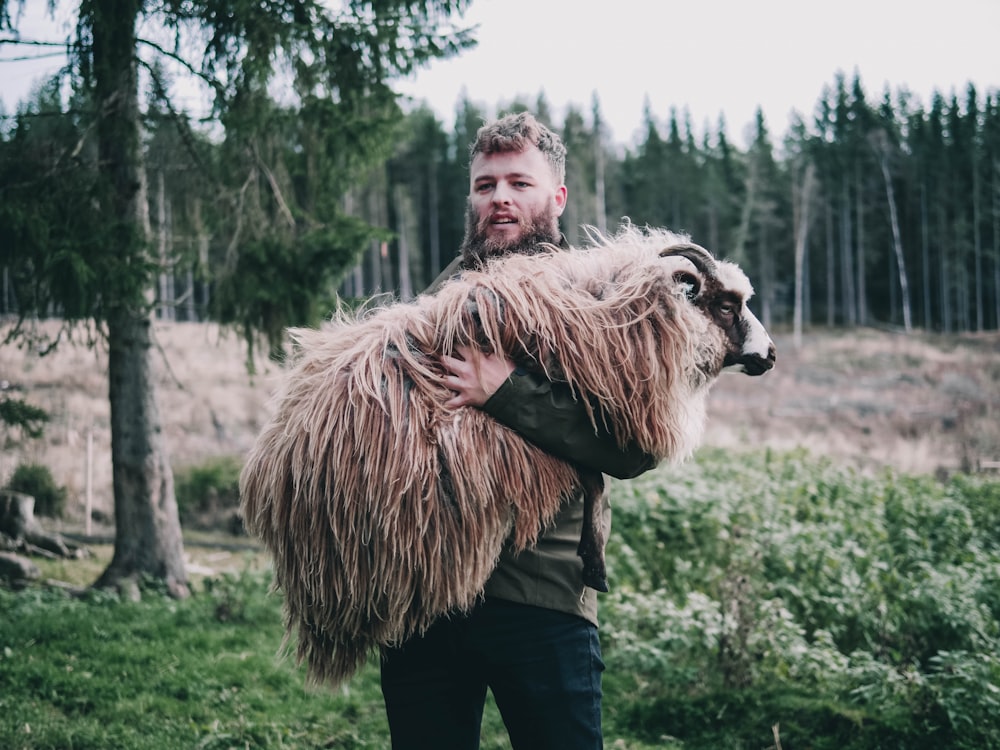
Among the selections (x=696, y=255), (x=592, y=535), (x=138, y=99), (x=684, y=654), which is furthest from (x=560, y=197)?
(x=138, y=99)

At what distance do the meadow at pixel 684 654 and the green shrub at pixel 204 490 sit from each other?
5.89m

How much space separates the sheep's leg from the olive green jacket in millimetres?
A: 30

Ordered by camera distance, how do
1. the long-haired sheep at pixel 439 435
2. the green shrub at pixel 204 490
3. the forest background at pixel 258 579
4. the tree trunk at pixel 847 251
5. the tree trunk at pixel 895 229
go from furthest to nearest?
the tree trunk at pixel 847 251 → the tree trunk at pixel 895 229 → the green shrub at pixel 204 490 → the forest background at pixel 258 579 → the long-haired sheep at pixel 439 435

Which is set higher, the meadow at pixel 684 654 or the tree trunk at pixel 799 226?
the tree trunk at pixel 799 226

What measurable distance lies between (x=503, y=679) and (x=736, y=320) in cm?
128

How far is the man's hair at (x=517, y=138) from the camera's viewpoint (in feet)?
7.77

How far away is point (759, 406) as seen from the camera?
2311 centimetres

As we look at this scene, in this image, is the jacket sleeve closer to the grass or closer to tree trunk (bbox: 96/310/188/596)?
the grass

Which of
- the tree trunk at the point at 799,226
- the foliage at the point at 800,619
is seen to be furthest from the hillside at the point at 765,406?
the foliage at the point at 800,619

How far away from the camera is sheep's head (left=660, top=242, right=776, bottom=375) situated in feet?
7.22

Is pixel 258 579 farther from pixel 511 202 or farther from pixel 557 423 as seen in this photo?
pixel 557 423

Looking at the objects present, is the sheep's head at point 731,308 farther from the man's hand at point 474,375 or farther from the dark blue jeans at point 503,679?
the dark blue jeans at point 503,679

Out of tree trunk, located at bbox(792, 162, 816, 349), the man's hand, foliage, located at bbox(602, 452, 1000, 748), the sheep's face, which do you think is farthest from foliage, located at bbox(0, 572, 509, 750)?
tree trunk, located at bbox(792, 162, 816, 349)

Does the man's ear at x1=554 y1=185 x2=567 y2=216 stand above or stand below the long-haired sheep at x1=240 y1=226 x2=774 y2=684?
above
